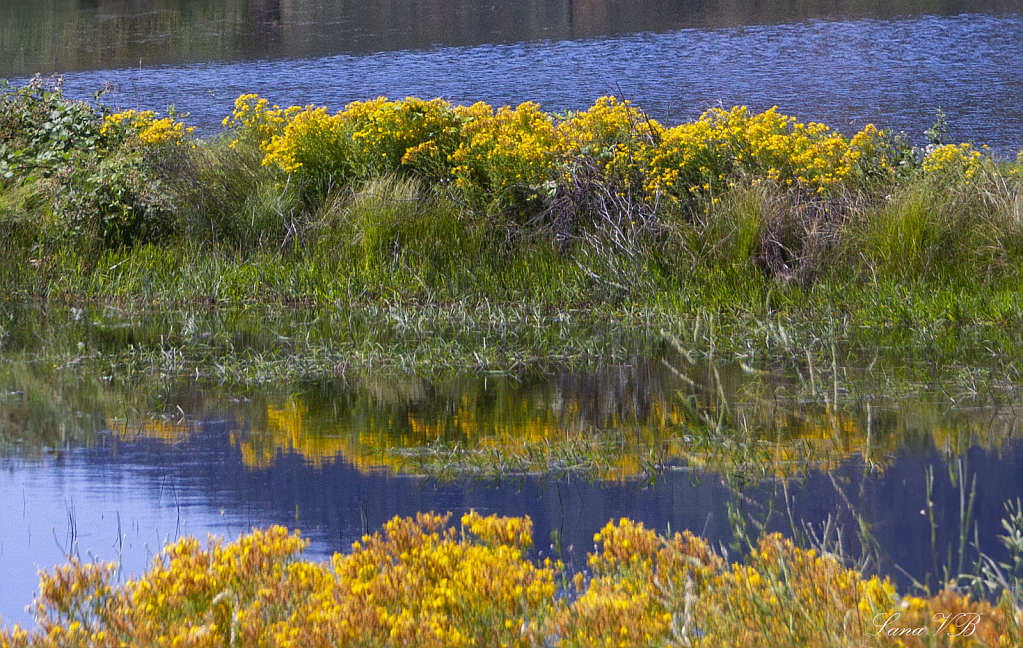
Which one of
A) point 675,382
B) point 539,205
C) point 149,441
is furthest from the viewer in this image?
point 539,205

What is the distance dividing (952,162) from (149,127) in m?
8.37

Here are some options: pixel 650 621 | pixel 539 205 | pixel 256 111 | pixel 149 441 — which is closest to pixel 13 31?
pixel 256 111

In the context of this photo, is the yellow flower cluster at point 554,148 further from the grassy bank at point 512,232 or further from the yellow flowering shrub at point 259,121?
the yellow flowering shrub at point 259,121

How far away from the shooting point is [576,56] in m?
31.8

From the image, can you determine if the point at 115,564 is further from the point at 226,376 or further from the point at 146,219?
the point at 146,219

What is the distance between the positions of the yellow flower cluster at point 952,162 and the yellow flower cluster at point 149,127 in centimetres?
763

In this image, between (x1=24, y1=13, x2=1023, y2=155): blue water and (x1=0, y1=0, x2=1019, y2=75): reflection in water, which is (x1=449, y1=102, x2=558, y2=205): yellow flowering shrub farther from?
(x1=0, y1=0, x2=1019, y2=75): reflection in water

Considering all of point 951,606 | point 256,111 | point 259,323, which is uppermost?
point 256,111

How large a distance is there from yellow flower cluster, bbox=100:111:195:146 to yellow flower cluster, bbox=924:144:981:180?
25.0 ft

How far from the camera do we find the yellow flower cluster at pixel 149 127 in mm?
12023

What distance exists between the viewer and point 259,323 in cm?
923

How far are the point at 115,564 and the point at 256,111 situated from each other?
9199 mm

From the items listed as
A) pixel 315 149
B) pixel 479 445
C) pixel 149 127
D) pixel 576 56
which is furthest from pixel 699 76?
pixel 479 445

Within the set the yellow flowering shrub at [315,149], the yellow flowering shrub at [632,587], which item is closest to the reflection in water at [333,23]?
the yellow flowering shrub at [315,149]
